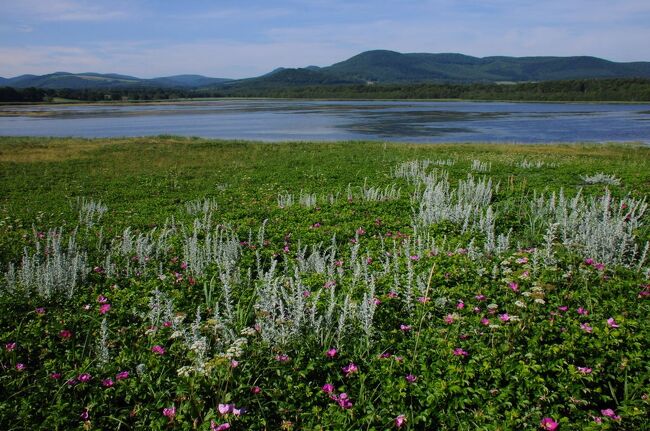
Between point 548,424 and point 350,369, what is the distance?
1805 millimetres

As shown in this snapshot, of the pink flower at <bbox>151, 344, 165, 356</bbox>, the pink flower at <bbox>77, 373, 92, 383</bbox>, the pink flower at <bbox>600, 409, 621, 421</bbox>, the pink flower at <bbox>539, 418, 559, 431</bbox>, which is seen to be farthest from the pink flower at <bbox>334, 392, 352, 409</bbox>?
the pink flower at <bbox>77, 373, 92, 383</bbox>

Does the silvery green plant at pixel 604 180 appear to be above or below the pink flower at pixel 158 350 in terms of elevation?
above

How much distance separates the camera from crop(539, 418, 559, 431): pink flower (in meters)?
3.87

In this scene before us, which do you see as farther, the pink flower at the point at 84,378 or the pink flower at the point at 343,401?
the pink flower at the point at 84,378

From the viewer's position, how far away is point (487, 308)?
19.3 ft

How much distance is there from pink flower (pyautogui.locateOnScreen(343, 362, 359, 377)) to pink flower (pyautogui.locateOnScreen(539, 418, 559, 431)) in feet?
5.60

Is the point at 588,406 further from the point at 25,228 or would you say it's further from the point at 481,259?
the point at 25,228

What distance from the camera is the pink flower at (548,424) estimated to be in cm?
387

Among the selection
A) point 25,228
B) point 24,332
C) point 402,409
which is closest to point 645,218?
point 402,409

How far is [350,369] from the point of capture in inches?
186

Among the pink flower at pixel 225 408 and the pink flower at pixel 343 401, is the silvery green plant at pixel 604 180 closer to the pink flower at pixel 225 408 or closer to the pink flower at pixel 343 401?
the pink flower at pixel 343 401

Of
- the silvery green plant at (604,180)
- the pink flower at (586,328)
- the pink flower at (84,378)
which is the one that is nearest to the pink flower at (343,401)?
the pink flower at (84,378)

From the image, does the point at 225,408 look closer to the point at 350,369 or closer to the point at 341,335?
the point at 350,369

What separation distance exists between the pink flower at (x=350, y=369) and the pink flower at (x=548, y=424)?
5.60 feet
